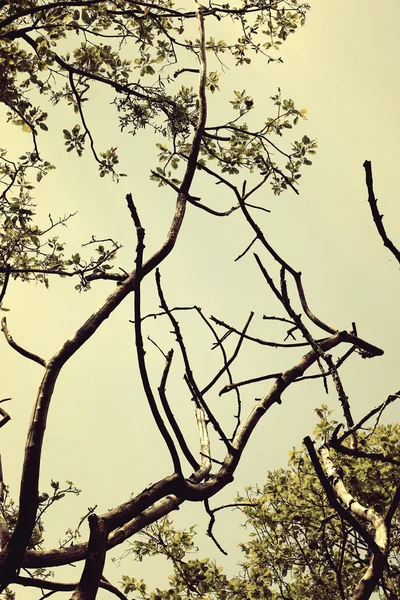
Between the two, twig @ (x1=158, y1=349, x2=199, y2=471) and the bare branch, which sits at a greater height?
twig @ (x1=158, y1=349, x2=199, y2=471)

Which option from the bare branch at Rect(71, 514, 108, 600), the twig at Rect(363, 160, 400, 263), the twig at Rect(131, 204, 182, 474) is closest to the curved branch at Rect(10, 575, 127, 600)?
the bare branch at Rect(71, 514, 108, 600)

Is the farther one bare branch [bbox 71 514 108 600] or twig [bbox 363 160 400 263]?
bare branch [bbox 71 514 108 600]

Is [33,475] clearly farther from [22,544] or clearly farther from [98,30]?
[98,30]

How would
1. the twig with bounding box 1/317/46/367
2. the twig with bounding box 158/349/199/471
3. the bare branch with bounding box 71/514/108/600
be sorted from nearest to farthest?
the bare branch with bounding box 71/514/108/600, the twig with bounding box 158/349/199/471, the twig with bounding box 1/317/46/367

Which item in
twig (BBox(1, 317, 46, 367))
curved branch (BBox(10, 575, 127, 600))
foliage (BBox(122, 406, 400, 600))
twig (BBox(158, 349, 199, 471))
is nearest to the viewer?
twig (BBox(158, 349, 199, 471))

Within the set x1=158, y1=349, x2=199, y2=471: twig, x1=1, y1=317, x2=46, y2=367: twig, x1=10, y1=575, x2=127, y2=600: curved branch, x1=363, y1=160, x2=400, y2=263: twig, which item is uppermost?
x1=1, y1=317, x2=46, y2=367: twig

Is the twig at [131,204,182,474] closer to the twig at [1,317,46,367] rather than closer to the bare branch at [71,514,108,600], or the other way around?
the bare branch at [71,514,108,600]

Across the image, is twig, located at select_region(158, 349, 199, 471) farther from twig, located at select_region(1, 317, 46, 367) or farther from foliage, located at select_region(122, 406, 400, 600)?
foliage, located at select_region(122, 406, 400, 600)

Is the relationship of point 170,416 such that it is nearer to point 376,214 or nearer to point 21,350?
point 376,214

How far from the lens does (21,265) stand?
675cm

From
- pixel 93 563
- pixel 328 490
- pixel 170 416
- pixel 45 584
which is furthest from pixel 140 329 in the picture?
pixel 45 584

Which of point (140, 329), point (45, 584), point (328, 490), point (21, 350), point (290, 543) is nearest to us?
point (140, 329)

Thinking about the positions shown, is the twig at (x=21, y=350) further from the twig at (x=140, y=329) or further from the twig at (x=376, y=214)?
the twig at (x=376, y=214)

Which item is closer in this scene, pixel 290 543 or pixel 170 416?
pixel 170 416
